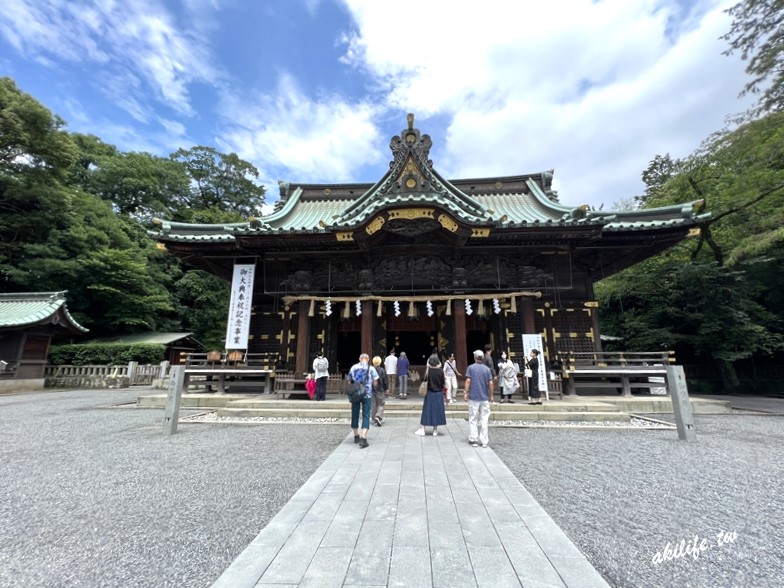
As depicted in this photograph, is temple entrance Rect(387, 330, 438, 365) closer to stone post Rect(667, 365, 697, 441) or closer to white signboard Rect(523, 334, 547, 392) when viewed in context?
white signboard Rect(523, 334, 547, 392)

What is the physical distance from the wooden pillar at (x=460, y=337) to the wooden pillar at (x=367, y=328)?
320 cm

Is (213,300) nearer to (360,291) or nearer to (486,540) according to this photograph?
(360,291)

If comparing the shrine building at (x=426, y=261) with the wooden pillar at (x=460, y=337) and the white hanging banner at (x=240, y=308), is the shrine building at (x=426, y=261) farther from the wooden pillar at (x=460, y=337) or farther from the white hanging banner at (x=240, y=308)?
the white hanging banner at (x=240, y=308)

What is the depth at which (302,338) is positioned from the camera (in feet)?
41.3

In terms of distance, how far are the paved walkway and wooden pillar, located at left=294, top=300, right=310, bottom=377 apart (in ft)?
24.4

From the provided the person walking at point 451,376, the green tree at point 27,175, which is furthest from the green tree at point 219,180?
the person walking at point 451,376

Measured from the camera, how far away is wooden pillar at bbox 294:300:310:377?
1225 cm

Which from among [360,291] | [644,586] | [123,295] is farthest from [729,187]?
[123,295]

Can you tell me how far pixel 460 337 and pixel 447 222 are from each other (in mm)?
4204

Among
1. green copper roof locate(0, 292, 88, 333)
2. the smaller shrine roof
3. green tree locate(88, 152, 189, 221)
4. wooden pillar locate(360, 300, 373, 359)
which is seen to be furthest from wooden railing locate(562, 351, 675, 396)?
green tree locate(88, 152, 189, 221)

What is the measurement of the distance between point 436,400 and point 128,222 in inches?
1418

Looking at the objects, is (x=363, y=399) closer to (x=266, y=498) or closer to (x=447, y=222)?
(x=266, y=498)

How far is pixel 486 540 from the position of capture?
3.07 metres

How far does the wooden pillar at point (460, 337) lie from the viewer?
1190 centimetres
